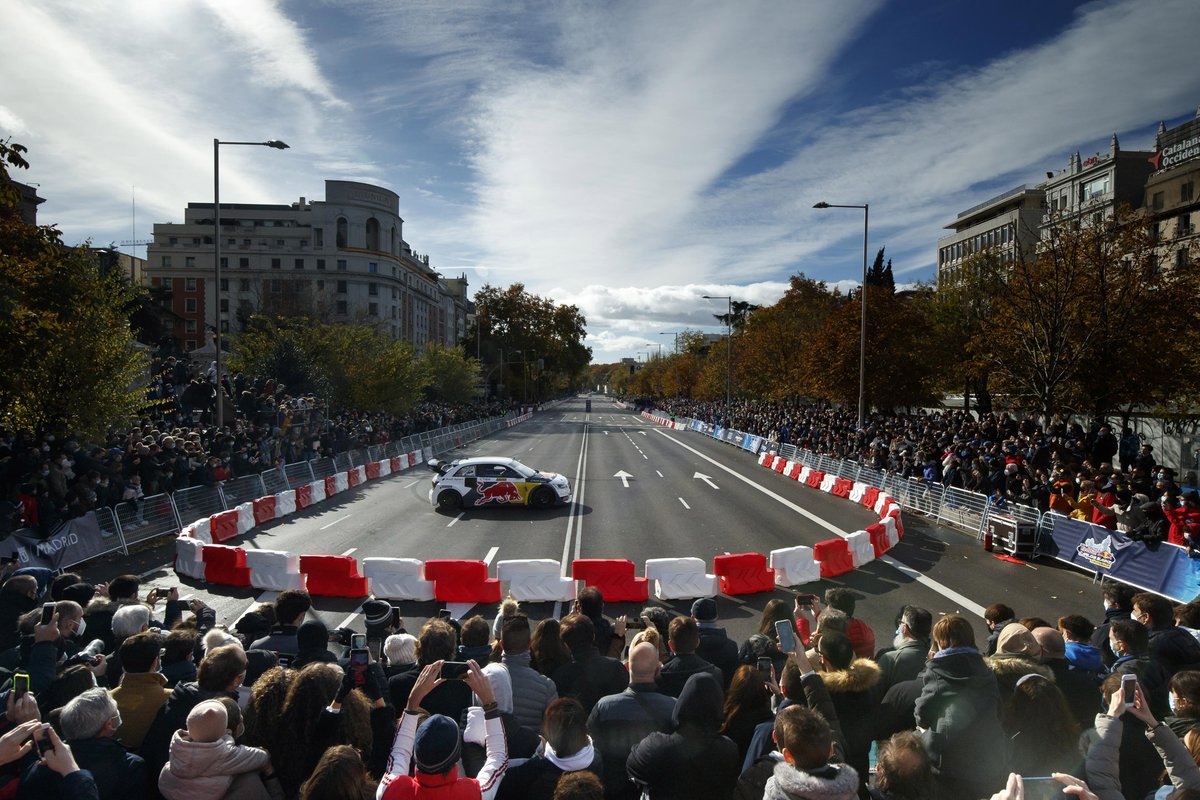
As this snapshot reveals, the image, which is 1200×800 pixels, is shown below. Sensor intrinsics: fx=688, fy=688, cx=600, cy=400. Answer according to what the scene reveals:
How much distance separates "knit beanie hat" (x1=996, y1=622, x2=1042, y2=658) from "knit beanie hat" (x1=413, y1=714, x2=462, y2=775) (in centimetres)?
412

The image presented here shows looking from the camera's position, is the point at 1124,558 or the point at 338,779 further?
the point at 1124,558

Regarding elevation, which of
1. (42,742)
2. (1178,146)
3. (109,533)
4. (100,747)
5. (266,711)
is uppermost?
(1178,146)

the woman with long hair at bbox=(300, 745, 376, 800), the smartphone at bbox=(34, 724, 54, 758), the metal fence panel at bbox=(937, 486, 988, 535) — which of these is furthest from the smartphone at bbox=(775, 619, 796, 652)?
the metal fence panel at bbox=(937, 486, 988, 535)

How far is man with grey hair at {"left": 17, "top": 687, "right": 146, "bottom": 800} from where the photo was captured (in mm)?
3789

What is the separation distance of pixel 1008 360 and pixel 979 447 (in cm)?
489

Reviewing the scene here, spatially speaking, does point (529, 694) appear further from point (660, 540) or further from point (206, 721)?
point (660, 540)

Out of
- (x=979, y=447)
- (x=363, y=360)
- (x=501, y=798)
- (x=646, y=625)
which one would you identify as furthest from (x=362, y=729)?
(x=363, y=360)

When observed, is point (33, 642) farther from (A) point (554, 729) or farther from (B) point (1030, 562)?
(B) point (1030, 562)

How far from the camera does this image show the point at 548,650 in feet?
17.0

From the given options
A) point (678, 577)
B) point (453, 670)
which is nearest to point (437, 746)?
point (453, 670)

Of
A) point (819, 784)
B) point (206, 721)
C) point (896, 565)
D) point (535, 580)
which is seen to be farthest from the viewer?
point (896, 565)

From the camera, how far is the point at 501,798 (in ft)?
12.6

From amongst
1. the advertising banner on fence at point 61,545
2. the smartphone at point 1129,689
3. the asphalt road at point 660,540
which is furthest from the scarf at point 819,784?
the advertising banner on fence at point 61,545

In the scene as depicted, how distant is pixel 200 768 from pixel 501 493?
16.0m
